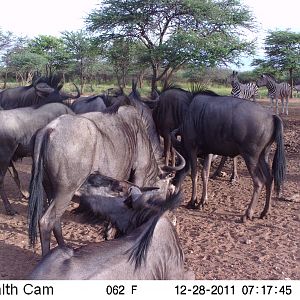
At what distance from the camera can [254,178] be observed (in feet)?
18.8

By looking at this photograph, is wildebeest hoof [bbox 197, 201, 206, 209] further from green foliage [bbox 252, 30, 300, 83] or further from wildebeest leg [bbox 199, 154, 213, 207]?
green foliage [bbox 252, 30, 300, 83]

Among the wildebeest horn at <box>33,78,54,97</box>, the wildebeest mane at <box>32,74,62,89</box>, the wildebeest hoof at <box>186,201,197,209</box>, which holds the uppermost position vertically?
the wildebeest mane at <box>32,74,62,89</box>

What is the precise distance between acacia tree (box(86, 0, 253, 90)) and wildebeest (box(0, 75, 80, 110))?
31.2ft

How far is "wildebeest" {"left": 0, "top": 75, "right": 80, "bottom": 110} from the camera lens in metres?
8.04

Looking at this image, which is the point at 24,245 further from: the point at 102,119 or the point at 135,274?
the point at 135,274

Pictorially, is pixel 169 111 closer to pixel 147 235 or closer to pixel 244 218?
pixel 244 218

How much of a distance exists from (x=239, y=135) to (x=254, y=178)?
2.01ft

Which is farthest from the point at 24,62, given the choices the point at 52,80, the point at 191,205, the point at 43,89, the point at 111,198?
the point at 111,198

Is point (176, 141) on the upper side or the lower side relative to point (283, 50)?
lower

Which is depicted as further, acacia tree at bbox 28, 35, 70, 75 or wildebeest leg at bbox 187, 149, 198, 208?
acacia tree at bbox 28, 35, 70, 75

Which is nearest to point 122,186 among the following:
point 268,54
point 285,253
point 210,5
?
point 285,253

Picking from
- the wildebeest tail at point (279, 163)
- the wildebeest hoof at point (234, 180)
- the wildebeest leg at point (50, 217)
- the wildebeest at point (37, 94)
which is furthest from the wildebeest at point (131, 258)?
the wildebeest at point (37, 94)

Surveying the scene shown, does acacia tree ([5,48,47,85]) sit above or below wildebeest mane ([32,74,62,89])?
above

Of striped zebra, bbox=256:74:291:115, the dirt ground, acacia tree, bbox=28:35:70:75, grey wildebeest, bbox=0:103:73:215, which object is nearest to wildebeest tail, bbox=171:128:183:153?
the dirt ground
